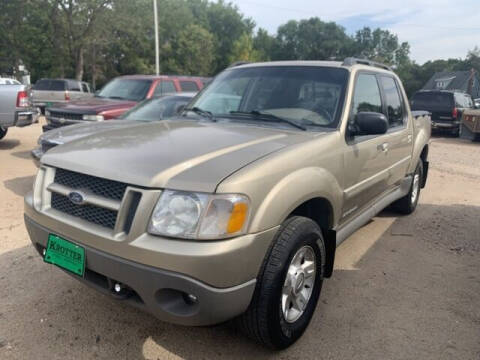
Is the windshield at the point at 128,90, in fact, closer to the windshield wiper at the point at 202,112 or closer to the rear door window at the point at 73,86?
the windshield wiper at the point at 202,112

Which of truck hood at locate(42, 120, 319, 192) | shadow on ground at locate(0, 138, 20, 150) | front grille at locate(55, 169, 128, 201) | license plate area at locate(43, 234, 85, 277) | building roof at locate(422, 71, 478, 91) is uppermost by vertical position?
building roof at locate(422, 71, 478, 91)

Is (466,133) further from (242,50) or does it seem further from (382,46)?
(382,46)

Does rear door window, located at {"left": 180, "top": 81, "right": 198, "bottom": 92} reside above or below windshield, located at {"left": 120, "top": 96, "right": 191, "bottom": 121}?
above

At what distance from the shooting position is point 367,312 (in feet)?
10.2

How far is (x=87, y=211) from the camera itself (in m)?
2.35

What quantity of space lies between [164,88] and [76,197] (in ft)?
23.7

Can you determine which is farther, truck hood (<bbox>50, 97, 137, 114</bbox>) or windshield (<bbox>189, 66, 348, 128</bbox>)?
truck hood (<bbox>50, 97, 137, 114</bbox>)

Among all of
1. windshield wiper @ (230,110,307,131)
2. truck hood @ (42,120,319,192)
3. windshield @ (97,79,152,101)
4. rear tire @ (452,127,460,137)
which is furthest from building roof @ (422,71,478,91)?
truck hood @ (42,120,319,192)

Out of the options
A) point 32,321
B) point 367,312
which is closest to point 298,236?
point 367,312

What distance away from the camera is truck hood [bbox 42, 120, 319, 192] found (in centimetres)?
215

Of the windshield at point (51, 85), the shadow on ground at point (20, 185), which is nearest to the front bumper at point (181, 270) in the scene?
the shadow on ground at point (20, 185)

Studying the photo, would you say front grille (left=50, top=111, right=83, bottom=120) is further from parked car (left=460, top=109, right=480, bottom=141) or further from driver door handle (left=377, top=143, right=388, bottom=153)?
parked car (left=460, top=109, right=480, bottom=141)

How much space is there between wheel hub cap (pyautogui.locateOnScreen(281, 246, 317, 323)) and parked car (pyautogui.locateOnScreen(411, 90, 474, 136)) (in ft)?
46.1

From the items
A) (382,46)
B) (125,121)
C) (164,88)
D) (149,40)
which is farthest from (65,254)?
(382,46)
